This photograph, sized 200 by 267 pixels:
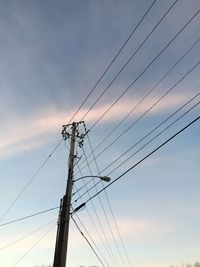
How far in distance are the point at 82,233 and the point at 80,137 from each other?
6012mm

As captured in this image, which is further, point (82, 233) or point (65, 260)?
point (82, 233)

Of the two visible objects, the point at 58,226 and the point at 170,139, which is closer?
the point at 170,139

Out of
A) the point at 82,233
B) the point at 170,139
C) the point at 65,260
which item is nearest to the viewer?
the point at 170,139

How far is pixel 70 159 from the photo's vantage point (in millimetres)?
23391

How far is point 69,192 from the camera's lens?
70.3 ft

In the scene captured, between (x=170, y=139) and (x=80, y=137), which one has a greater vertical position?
(x=80, y=137)

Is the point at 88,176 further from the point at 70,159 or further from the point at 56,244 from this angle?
the point at 56,244

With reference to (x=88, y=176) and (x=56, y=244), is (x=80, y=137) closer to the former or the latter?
(x=88, y=176)

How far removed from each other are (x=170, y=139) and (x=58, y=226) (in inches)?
392

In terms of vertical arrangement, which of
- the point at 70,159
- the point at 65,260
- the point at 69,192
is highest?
the point at 70,159

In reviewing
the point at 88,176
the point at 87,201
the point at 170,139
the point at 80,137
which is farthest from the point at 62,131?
the point at 170,139

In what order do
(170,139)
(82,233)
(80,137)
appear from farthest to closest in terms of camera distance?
1. (80,137)
2. (82,233)
3. (170,139)

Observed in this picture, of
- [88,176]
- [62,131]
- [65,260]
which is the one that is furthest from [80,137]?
[65,260]

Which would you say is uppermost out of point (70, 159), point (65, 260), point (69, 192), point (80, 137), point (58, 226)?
point (80, 137)
